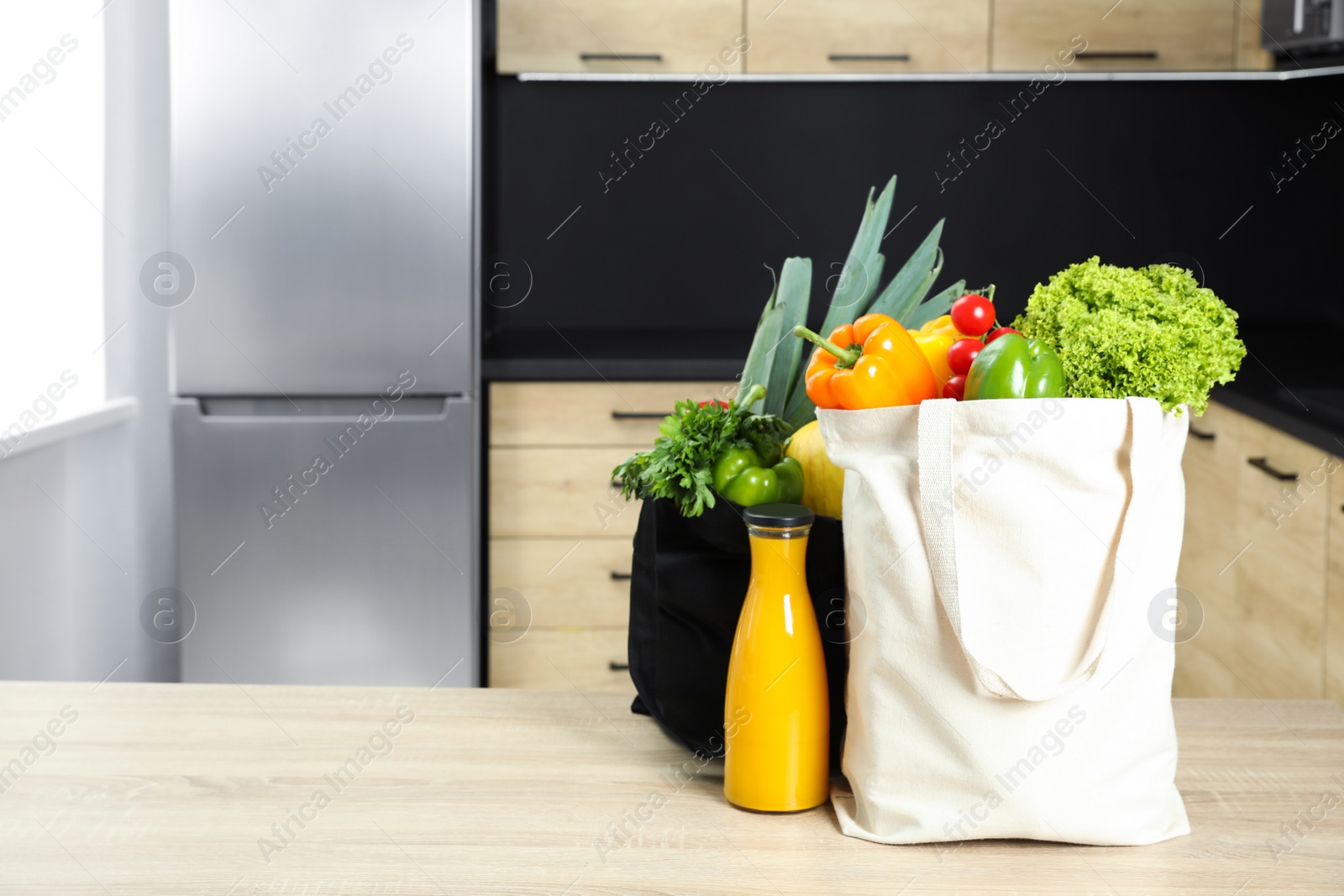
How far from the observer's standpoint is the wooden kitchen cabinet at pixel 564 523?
231 centimetres

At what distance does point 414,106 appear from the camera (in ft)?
7.22

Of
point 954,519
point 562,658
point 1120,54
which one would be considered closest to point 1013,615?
point 954,519

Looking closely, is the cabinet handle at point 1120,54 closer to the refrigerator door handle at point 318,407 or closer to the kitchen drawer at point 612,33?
the kitchen drawer at point 612,33

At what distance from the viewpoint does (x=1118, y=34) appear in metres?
2.45

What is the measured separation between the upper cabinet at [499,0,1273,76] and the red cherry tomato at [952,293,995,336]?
1933mm

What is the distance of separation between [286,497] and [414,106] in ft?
2.64

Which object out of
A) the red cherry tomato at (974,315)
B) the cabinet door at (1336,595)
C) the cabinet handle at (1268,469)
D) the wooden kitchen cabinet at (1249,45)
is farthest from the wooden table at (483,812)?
the wooden kitchen cabinet at (1249,45)

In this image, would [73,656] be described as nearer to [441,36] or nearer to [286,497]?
[286,497]

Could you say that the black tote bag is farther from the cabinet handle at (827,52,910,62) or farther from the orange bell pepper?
the cabinet handle at (827,52,910,62)

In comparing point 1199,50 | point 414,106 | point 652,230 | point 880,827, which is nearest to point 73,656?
point 414,106

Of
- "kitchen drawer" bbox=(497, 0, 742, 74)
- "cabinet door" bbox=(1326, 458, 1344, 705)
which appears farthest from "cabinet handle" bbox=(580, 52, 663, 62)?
"cabinet door" bbox=(1326, 458, 1344, 705)

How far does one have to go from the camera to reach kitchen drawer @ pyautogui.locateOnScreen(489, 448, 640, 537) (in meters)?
2.33

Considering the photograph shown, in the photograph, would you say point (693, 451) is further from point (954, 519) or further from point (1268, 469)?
point (1268, 469)

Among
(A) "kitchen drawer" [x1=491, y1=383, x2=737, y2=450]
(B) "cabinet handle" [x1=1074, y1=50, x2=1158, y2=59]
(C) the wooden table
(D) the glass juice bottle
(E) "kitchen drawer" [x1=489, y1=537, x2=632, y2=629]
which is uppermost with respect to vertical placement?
(B) "cabinet handle" [x1=1074, y1=50, x2=1158, y2=59]
